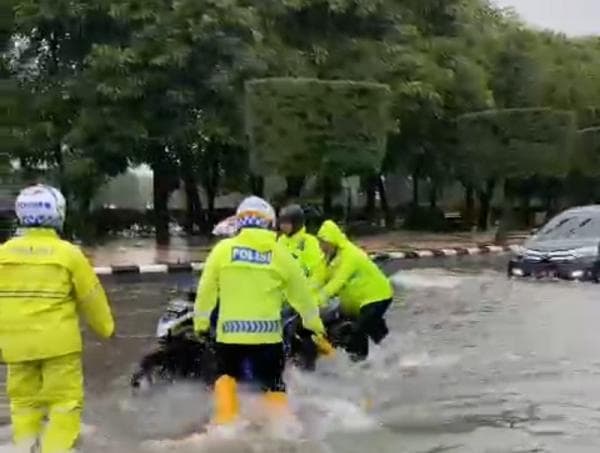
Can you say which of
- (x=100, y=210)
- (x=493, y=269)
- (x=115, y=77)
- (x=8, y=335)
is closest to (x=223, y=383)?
(x=8, y=335)

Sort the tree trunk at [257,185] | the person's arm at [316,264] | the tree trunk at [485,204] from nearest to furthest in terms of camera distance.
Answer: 1. the person's arm at [316,264]
2. the tree trunk at [257,185]
3. the tree trunk at [485,204]

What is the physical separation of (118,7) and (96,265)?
26.6 feet

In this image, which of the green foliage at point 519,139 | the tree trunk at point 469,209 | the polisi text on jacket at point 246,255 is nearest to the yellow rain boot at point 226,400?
the polisi text on jacket at point 246,255

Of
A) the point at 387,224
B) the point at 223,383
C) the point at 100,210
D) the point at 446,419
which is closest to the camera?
the point at 223,383

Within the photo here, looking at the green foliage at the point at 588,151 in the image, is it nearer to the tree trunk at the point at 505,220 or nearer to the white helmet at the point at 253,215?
the tree trunk at the point at 505,220

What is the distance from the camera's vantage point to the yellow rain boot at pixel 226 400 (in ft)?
28.5

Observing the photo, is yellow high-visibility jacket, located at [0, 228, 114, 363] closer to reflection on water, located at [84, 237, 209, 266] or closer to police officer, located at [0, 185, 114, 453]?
police officer, located at [0, 185, 114, 453]

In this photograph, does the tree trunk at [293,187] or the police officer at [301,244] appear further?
the tree trunk at [293,187]

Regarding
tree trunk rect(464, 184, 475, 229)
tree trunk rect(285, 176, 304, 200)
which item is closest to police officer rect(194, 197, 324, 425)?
tree trunk rect(285, 176, 304, 200)

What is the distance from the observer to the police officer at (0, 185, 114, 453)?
705cm

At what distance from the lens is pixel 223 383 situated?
868 cm

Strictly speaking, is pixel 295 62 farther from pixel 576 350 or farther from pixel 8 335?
pixel 8 335

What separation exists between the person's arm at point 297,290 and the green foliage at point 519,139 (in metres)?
32.7

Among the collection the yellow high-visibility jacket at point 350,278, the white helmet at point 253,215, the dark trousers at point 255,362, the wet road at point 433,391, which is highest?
the white helmet at point 253,215
